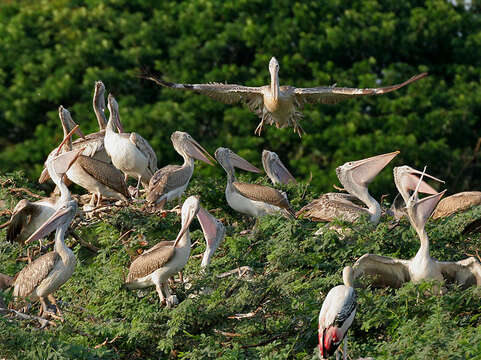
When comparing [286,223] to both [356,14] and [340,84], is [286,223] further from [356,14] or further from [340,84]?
[356,14]

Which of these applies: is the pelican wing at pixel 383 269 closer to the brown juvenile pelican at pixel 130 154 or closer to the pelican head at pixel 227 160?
the pelican head at pixel 227 160

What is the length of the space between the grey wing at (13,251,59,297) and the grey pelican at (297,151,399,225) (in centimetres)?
275

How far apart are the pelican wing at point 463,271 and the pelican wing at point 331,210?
4.85 ft

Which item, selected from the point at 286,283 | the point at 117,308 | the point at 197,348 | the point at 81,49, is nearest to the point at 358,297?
the point at 286,283

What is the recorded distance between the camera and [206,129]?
1720 centimetres

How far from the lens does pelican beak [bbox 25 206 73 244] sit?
25.0 ft

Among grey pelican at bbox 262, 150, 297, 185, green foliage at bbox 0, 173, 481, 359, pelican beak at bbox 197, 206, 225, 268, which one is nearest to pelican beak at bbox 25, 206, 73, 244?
green foliage at bbox 0, 173, 481, 359

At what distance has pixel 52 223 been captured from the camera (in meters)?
7.65

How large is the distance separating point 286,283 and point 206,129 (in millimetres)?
10256

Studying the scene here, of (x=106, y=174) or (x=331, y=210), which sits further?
(x=106, y=174)

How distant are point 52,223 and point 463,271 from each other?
3197 millimetres

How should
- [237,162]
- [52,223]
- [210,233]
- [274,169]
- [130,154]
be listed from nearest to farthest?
[52,223], [210,233], [130,154], [237,162], [274,169]

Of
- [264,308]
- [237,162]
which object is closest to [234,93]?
[237,162]

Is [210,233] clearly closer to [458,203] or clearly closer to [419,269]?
[419,269]
